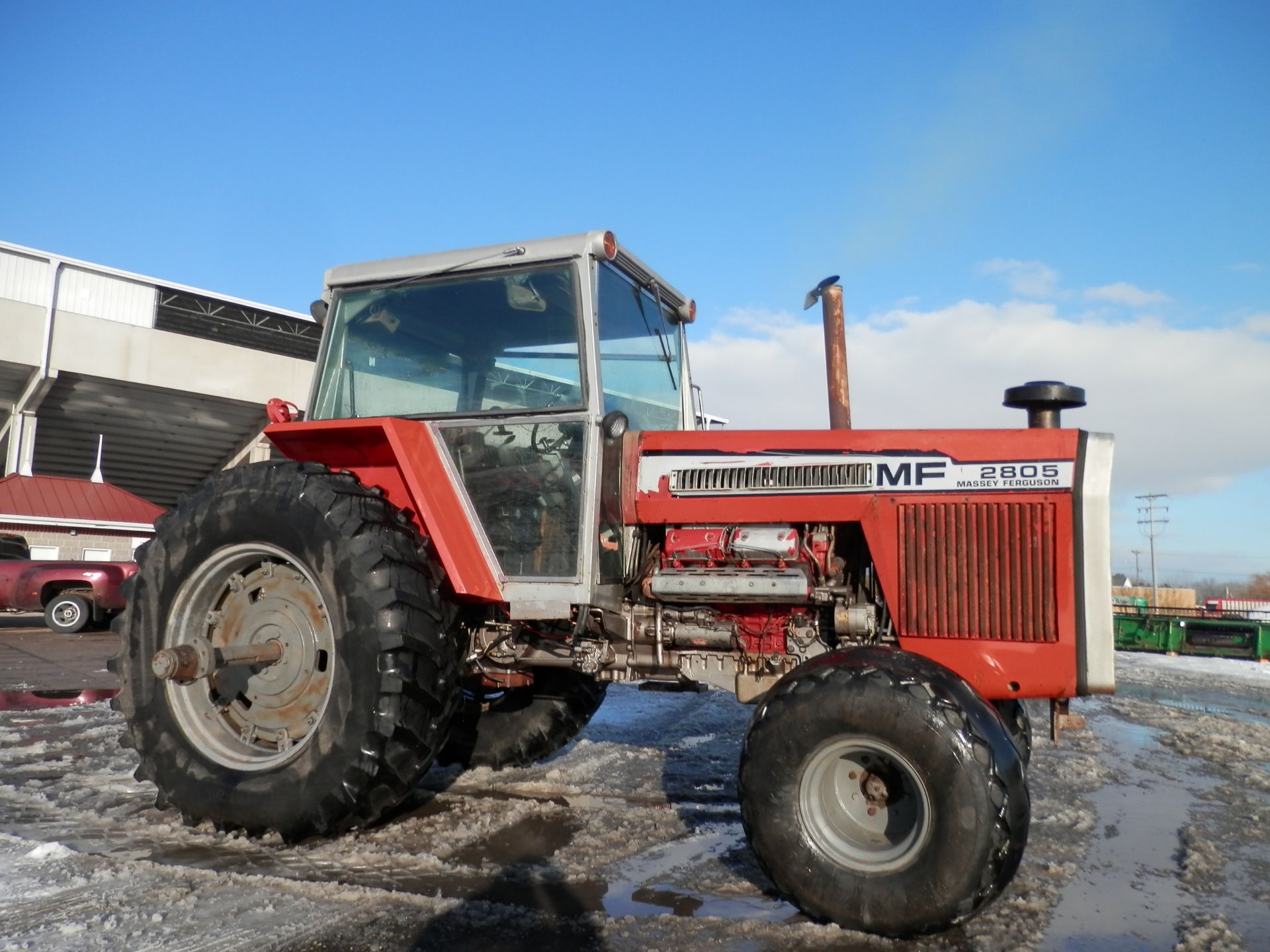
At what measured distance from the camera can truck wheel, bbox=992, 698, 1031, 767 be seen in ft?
12.7

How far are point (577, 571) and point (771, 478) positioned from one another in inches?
34.5

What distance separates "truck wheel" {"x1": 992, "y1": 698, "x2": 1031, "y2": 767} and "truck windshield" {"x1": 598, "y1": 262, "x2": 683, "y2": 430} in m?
1.94

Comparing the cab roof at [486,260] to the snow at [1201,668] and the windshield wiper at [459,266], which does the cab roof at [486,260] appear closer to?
the windshield wiper at [459,266]

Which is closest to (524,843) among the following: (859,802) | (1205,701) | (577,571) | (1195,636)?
(577,571)

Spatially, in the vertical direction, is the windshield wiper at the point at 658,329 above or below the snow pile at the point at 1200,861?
above

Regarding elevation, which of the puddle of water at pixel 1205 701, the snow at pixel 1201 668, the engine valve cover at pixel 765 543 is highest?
the engine valve cover at pixel 765 543

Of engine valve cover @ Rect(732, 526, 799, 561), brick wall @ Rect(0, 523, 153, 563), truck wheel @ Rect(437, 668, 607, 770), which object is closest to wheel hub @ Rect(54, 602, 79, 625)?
brick wall @ Rect(0, 523, 153, 563)

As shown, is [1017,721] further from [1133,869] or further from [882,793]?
[882,793]

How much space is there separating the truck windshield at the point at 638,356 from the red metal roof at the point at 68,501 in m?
19.0

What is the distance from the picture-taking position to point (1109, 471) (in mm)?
3459

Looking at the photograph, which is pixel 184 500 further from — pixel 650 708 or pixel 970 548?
pixel 650 708

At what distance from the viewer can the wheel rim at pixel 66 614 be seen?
14.3 meters

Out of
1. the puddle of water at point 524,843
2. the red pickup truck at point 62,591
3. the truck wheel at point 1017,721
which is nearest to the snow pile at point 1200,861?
the truck wheel at point 1017,721

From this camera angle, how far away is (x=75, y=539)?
71.9 ft
